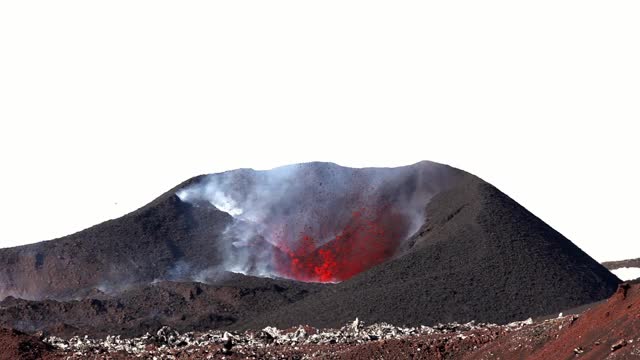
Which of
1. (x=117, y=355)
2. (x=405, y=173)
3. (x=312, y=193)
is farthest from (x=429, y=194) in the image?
(x=117, y=355)

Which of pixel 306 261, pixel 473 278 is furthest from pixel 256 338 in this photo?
pixel 306 261

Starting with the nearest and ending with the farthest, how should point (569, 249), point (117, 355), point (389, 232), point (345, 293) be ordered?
1. point (117, 355)
2. point (345, 293)
3. point (569, 249)
4. point (389, 232)

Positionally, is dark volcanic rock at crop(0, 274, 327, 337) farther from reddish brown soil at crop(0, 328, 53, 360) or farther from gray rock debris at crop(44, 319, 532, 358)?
reddish brown soil at crop(0, 328, 53, 360)

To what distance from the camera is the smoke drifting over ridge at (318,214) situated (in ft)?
201

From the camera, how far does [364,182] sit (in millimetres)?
66062

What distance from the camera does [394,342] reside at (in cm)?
3438

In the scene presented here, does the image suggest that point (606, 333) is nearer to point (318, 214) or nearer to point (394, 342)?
point (394, 342)

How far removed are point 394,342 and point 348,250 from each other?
88.8ft

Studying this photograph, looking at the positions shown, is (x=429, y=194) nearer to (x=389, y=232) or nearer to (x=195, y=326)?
(x=389, y=232)

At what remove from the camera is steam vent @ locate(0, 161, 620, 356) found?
161 feet

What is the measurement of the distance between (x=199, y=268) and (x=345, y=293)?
14198 millimetres

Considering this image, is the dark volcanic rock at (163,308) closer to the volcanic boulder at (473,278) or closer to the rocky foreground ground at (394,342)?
the volcanic boulder at (473,278)

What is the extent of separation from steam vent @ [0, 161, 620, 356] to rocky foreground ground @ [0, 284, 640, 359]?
208 cm

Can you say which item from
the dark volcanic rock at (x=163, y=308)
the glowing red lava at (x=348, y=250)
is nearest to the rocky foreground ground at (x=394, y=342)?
the dark volcanic rock at (x=163, y=308)
